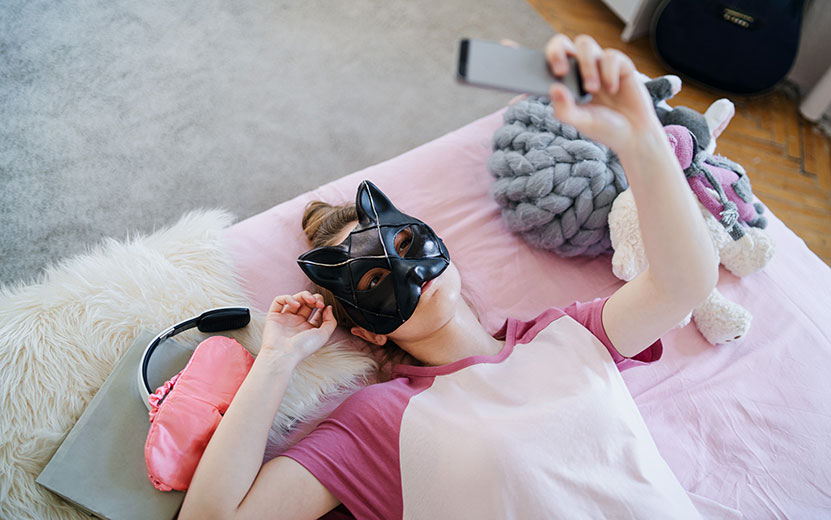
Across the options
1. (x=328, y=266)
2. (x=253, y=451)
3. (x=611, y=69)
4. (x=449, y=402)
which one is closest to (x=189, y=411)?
(x=253, y=451)

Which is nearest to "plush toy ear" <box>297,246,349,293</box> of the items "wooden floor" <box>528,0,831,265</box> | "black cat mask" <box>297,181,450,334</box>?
"black cat mask" <box>297,181,450,334</box>

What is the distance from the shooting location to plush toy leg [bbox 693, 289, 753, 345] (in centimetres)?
122

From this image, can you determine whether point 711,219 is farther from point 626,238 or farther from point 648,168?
point 648,168

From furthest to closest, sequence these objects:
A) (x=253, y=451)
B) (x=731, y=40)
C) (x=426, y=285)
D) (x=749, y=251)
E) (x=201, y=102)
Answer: (x=731, y=40), (x=201, y=102), (x=749, y=251), (x=426, y=285), (x=253, y=451)

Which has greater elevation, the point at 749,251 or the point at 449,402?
the point at 749,251

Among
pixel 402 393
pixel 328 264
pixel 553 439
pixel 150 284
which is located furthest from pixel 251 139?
pixel 553 439

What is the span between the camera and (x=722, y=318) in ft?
4.03

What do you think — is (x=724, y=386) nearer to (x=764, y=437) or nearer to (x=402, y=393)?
(x=764, y=437)

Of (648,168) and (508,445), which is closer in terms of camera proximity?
(648,168)

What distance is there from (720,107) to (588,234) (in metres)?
0.52

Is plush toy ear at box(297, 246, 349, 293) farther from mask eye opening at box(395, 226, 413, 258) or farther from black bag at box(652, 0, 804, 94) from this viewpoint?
black bag at box(652, 0, 804, 94)

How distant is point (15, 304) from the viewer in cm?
108

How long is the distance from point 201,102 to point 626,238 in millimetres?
1615

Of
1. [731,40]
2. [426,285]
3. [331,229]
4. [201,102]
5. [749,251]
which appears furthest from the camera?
[731,40]
